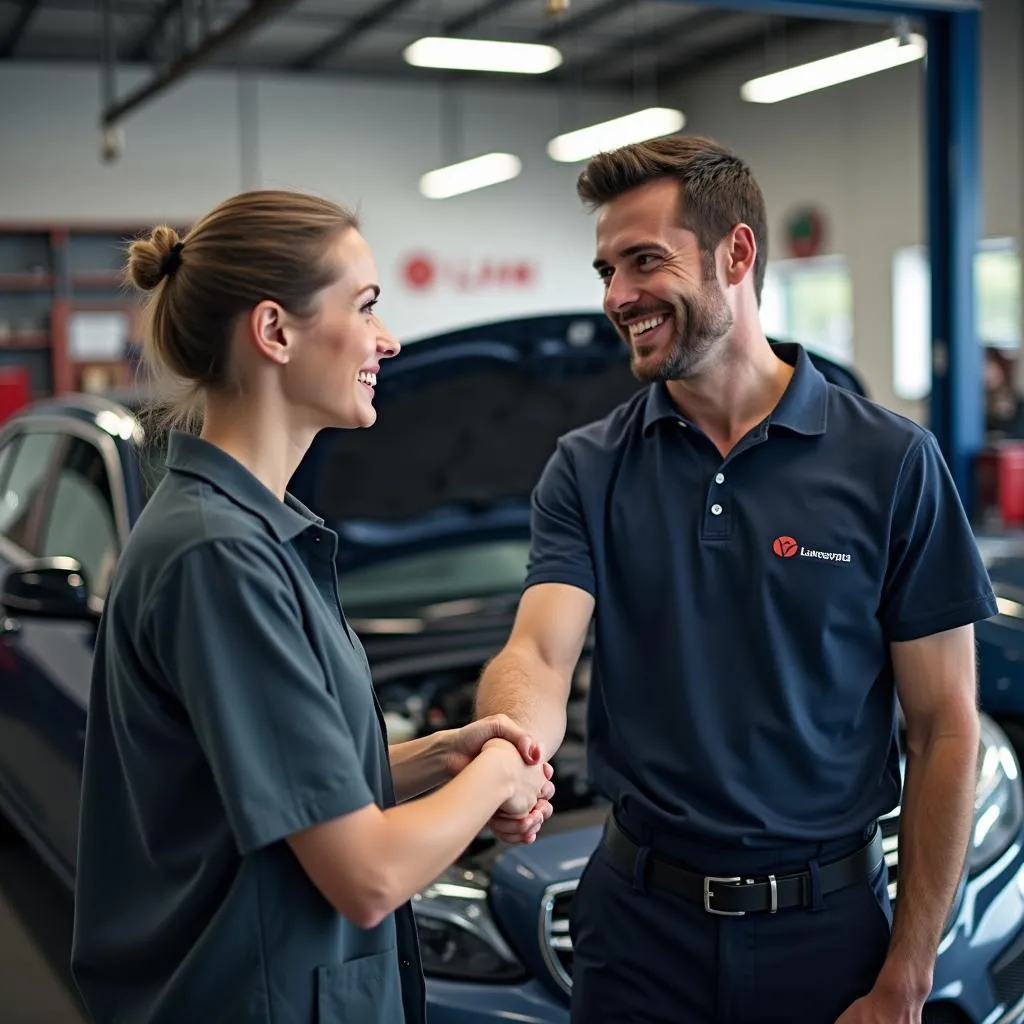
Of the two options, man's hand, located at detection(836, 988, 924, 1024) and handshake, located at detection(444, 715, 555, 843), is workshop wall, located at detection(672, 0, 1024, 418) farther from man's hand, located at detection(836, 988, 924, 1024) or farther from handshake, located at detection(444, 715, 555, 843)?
handshake, located at detection(444, 715, 555, 843)

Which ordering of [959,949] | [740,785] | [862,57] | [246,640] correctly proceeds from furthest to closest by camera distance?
[862,57] < [959,949] < [740,785] < [246,640]

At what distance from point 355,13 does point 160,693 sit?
12.1 metres

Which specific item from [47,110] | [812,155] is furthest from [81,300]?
[812,155]

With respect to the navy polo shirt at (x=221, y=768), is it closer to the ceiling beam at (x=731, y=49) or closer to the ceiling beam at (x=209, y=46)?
the ceiling beam at (x=209, y=46)

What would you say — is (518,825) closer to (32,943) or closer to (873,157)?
(32,943)

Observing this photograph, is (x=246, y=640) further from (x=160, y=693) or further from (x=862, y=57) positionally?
(x=862, y=57)

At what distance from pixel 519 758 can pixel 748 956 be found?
0.48 meters

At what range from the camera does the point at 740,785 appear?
1.68m

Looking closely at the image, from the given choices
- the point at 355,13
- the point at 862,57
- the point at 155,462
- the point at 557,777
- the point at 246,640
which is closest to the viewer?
the point at 246,640

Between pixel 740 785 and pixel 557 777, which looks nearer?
pixel 740 785

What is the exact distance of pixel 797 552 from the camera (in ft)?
5.59

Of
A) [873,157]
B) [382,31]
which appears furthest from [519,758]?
[382,31]

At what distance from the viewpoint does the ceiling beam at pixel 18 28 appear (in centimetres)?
1139

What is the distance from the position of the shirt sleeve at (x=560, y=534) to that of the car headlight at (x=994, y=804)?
99cm
